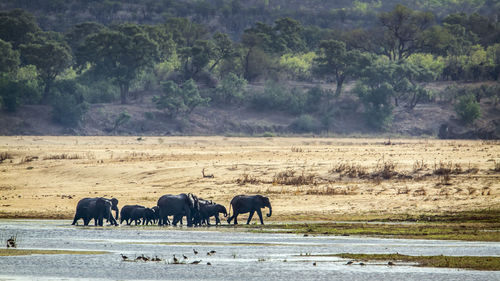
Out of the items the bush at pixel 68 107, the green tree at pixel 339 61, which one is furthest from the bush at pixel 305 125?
the bush at pixel 68 107

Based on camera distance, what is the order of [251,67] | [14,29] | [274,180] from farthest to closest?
[14,29] → [251,67] → [274,180]

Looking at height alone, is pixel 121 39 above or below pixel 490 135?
above

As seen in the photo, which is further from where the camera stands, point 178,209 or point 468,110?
point 468,110

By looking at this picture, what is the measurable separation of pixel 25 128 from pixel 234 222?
178 feet

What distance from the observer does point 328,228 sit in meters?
27.9

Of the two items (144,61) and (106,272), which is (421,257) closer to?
(106,272)

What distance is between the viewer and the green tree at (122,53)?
91.0 m

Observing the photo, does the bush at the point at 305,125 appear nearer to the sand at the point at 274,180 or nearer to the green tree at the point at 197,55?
the green tree at the point at 197,55

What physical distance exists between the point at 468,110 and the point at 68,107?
37.1 meters

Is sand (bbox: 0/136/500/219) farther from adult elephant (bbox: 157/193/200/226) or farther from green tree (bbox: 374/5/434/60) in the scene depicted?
green tree (bbox: 374/5/434/60)

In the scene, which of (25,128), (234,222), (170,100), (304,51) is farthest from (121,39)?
(234,222)

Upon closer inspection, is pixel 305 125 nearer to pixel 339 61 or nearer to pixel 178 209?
pixel 339 61

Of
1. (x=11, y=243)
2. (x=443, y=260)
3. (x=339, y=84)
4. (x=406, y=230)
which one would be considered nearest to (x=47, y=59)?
(x=339, y=84)

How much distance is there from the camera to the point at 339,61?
9594 centimetres
